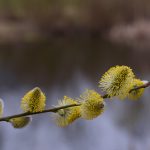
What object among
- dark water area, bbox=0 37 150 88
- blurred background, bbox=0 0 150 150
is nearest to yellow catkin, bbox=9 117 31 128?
blurred background, bbox=0 0 150 150

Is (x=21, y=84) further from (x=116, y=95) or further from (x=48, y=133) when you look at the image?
(x=116, y=95)

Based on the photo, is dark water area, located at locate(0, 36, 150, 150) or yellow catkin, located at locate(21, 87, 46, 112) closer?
yellow catkin, located at locate(21, 87, 46, 112)

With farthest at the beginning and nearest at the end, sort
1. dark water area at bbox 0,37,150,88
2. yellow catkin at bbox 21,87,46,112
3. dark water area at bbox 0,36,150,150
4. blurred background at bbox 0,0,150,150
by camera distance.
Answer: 1. dark water area at bbox 0,37,150,88
2. blurred background at bbox 0,0,150,150
3. dark water area at bbox 0,36,150,150
4. yellow catkin at bbox 21,87,46,112

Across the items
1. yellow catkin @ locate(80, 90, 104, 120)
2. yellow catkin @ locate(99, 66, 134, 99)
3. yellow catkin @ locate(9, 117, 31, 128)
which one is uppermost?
yellow catkin @ locate(99, 66, 134, 99)

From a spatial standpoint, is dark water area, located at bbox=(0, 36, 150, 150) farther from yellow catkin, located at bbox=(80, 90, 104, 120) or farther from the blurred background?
yellow catkin, located at bbox=(80, 90, 104, 120)

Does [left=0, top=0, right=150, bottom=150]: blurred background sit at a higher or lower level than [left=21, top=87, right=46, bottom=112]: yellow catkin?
higher

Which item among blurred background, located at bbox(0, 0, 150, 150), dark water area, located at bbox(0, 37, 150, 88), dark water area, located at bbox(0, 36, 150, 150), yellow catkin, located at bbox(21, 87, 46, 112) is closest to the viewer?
yellow catkin, located at bbox(21, 87, 46, 112)
